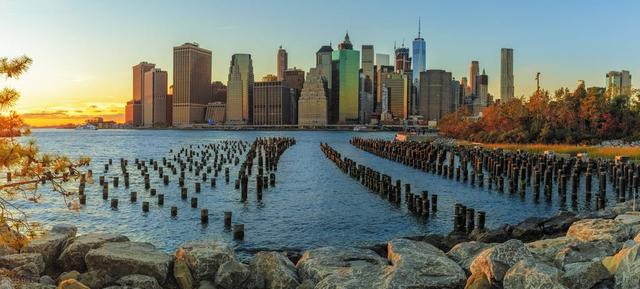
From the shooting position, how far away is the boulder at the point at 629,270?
10.8 metres

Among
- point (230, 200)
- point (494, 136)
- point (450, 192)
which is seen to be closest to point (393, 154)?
point (494, 136)

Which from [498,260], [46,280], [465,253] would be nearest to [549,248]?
[465,253]

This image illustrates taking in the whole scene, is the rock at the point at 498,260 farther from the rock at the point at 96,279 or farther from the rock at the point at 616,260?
the rock at the point at 96,279

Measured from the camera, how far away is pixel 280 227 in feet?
89.4

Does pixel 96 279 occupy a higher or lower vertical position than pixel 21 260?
lower

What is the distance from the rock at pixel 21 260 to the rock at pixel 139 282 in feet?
9.80

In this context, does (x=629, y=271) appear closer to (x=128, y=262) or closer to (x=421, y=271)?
(x=421, y=271)

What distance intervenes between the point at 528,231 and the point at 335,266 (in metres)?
11.3

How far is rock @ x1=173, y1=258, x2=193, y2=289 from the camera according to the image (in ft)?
44.4

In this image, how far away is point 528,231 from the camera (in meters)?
22.0

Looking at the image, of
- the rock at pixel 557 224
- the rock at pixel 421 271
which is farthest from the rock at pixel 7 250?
the rock at pixel 557 224

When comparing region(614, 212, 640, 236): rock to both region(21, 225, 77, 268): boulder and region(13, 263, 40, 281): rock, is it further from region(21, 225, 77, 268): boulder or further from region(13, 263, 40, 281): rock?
region(21, 225, 77, 268): boulder

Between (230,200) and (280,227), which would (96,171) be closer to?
(230,200)

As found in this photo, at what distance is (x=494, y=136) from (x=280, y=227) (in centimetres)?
6963
